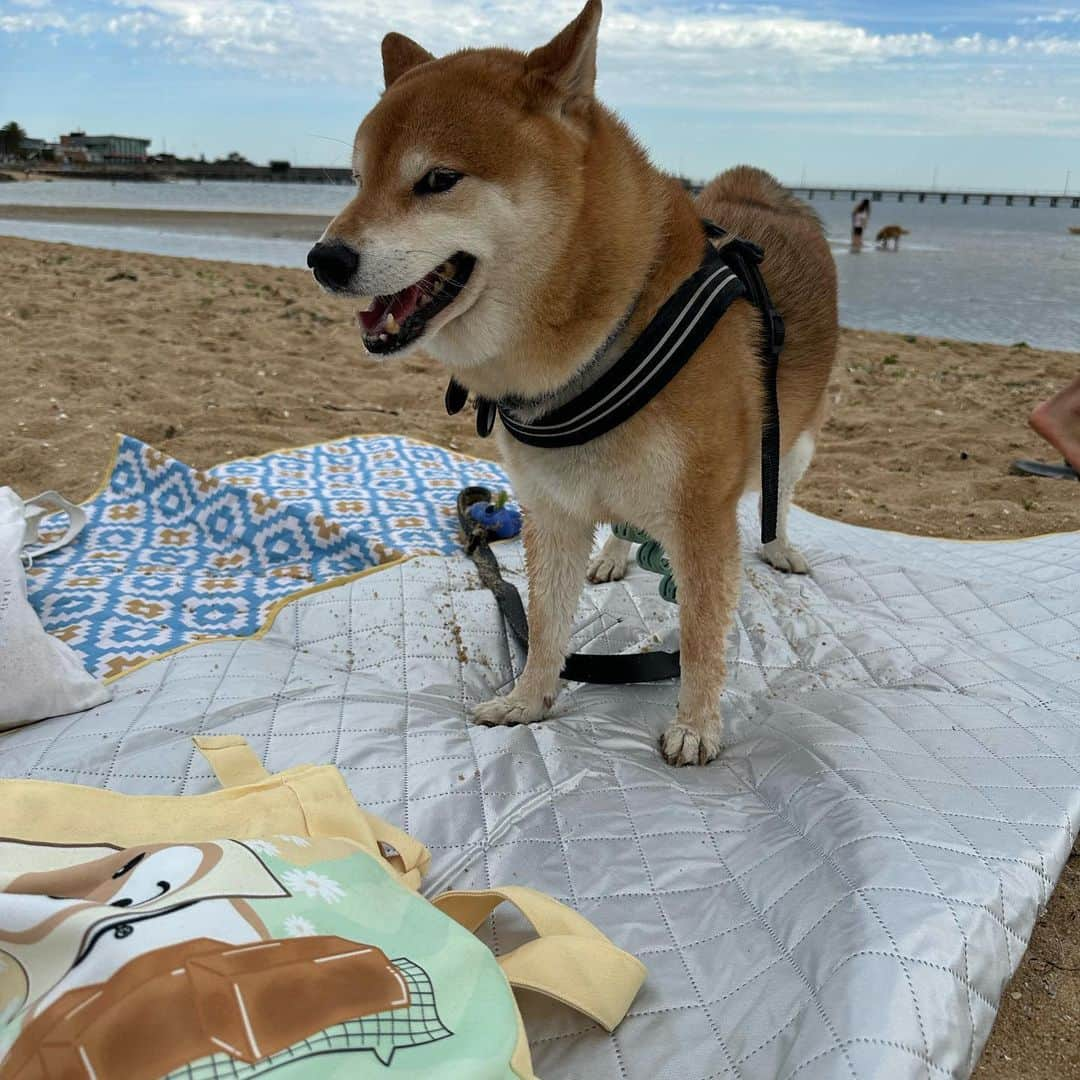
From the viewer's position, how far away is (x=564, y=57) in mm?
1546

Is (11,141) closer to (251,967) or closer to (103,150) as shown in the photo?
(103,150)

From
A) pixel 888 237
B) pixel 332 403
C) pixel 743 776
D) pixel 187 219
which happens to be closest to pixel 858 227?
pixel 888 237

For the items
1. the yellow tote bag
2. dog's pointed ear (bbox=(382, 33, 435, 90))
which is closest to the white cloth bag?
the yellow tote bag

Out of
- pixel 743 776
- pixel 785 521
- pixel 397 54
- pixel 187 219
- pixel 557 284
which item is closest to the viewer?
pixel 557 284

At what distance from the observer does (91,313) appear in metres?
5.43

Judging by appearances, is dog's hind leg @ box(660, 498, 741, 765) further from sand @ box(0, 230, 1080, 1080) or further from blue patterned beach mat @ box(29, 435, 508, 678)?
blue patterned beach mat @ box(29, 435, 508, 678)

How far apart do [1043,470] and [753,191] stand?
195 cm

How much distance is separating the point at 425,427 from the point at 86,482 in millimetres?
1521

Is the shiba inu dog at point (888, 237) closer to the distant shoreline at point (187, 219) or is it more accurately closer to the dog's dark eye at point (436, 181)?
the distant shoreline at point (187, 219)

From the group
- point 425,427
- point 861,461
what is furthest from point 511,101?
point 861,461

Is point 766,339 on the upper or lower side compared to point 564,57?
lower

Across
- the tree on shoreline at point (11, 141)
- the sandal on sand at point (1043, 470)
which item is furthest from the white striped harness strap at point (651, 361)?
the tree on shoreline at point (11, 141)

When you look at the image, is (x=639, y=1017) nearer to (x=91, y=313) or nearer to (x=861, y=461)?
(x=861, y=461)

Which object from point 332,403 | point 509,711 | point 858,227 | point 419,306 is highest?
point 858,227
